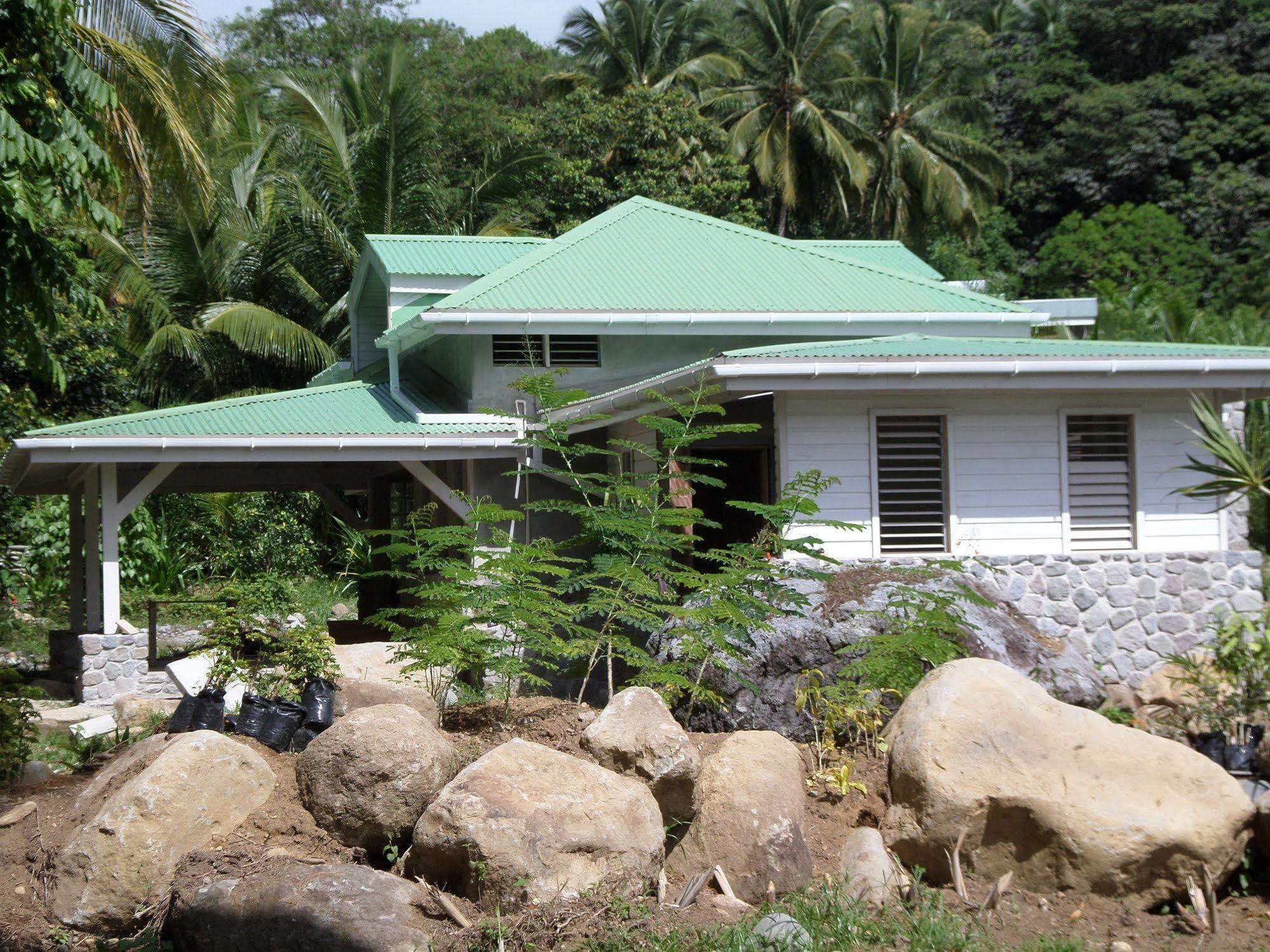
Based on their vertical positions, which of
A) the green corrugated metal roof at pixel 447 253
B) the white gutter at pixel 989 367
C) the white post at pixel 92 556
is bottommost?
the white post at pixel 92 556

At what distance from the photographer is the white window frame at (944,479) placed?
12383mm

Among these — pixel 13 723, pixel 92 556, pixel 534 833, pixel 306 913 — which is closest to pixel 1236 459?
pixel 534 833

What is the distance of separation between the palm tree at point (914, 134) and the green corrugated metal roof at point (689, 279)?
20907 millimetres

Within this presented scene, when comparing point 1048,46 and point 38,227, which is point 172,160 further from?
point 1048,46

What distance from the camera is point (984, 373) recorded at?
11.8 metres

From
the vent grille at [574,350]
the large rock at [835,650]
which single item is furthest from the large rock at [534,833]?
the vent grille at [574,350]

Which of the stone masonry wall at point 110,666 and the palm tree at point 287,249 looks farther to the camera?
the palm tree at point 287,249

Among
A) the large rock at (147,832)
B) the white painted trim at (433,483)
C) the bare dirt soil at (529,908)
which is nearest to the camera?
the bare dirt soil at (529,908)

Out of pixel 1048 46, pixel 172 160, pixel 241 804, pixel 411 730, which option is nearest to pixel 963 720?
pixel 411 730

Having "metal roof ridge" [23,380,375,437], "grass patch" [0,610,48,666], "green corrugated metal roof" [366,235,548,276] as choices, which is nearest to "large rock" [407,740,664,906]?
"metal roof ridge" [23,380,375,437]

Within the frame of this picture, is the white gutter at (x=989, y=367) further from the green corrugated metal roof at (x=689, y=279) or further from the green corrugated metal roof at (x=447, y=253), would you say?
the green corrugated metal roof at (x=447, y=253)

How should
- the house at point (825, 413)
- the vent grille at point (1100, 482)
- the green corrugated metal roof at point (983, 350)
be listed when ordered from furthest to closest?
1. the vent grille at point (1100, 482)
2. the house at point (825, 413)
3. the green corrugated metal roof at point (983, 350)

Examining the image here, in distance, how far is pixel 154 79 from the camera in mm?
11688

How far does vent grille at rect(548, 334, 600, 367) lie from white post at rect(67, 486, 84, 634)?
23.1 feet
